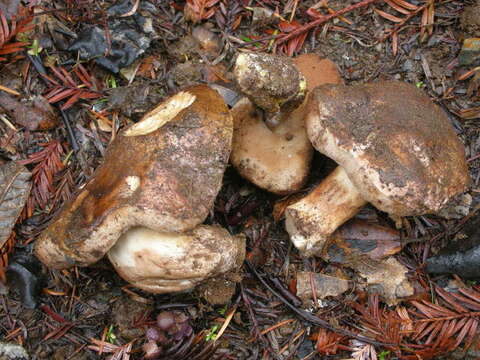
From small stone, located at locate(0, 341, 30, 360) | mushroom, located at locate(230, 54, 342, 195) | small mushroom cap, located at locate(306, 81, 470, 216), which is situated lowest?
small stone, located at locate(0, 341, 30, 360)

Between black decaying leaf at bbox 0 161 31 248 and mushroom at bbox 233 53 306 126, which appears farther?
black decaying leaf at bbox 0 161 31 248

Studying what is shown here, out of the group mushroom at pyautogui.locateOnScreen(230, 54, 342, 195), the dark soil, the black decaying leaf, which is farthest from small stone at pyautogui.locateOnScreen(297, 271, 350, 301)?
the black decaying leaf

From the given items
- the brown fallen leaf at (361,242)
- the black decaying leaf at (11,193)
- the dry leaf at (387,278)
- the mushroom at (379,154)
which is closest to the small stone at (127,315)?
the black decaying leaf at (11,193)

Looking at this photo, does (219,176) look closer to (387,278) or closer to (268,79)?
(268,79)

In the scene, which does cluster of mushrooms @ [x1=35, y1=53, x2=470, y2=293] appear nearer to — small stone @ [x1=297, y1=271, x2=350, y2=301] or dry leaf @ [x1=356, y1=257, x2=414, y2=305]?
small stone @ [x1=297, y1=271, x2=350, y2=301]

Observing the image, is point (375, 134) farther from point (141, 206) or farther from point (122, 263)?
point (122, 263)

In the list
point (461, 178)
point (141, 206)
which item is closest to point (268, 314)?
point (141, 206)

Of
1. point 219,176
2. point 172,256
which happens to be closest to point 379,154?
point 219,176
